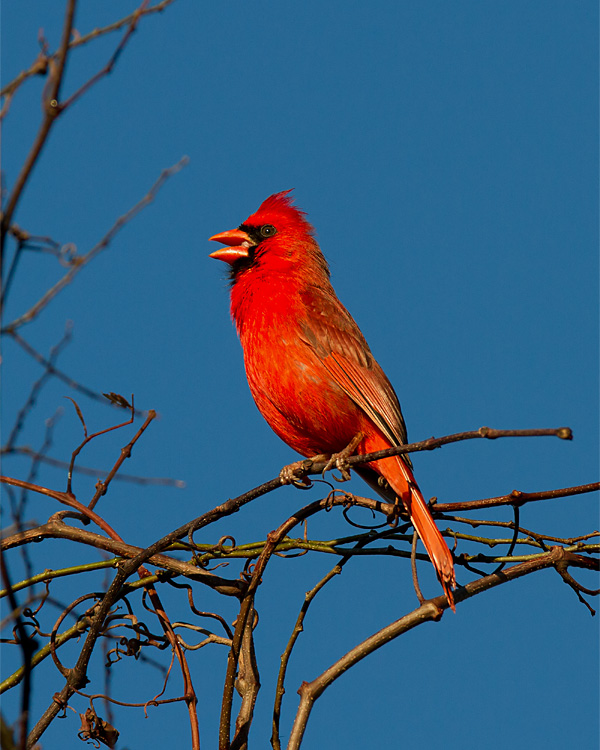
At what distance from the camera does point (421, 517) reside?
3244 mm

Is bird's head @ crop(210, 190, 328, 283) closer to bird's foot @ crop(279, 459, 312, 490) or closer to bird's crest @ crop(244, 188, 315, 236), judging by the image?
bird's crest @ crop(244, 188, 315, 236)

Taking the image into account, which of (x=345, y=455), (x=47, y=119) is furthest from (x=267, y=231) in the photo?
(x=47, y=119)

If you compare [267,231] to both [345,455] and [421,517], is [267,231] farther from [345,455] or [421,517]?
[421,517]

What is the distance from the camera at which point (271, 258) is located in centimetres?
468

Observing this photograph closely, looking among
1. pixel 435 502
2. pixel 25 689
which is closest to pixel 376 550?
pixel 435 502

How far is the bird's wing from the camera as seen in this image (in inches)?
159

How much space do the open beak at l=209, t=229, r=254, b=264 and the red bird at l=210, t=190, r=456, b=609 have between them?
184mm

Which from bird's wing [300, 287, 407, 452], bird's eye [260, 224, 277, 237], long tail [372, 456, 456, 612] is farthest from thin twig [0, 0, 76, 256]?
bird's eye [260, 224, 277, 237]

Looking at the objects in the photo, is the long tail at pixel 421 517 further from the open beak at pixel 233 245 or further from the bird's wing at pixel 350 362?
the open beak at pixel 233 245

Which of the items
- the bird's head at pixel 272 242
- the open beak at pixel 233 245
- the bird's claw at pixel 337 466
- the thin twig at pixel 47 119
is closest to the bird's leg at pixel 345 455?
the bird's claw at pixel 337 466

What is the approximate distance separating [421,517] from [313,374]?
39.0 inches

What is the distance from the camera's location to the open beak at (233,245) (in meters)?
4.77

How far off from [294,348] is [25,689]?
286cm

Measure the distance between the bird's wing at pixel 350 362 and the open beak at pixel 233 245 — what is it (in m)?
0.53
